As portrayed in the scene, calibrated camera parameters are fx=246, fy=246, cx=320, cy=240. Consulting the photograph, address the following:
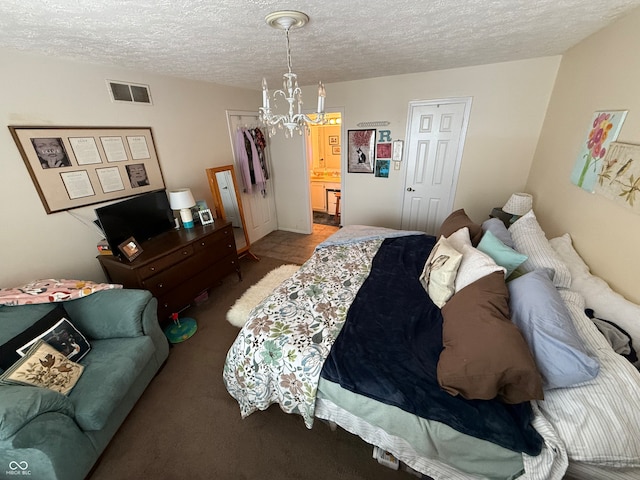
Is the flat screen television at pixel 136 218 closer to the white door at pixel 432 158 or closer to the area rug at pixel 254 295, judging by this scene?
the area rug at pixel 254 295

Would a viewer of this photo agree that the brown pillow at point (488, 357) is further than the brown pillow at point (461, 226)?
No

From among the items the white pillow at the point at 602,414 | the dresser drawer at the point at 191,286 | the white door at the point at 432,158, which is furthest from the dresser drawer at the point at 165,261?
the white door at the point at 432,158

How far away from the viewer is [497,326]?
105cm

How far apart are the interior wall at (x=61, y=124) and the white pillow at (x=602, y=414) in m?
3.26

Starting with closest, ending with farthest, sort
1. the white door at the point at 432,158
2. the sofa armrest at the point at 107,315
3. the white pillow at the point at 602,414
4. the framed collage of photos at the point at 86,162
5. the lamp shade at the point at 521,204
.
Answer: the white pillow at the point at 602,414
the sofa armrest at the point at 107,315
the framed collage of photos at the point at 86,162
the lamp shade at the point at 521,204
the white door at the point at 432,158

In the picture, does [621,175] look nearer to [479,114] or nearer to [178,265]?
[479,114]

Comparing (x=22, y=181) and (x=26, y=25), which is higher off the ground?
(x=26, y=25)

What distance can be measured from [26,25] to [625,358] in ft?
11.0

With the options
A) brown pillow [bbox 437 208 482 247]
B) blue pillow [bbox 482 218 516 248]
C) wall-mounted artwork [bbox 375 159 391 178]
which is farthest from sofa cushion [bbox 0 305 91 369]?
wall-mounted artwork [bbox 375 159 391 178]

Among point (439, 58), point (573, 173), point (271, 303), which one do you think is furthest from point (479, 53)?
point (271, 303)

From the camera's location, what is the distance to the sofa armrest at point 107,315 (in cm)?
174

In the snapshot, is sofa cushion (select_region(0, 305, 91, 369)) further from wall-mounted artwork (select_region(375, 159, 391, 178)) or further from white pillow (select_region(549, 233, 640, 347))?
wall-mounted artwork (select_region(375, 159, 391, 178))

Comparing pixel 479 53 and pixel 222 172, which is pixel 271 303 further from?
pixel 479 53

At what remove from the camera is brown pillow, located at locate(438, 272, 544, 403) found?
3.09 feet
